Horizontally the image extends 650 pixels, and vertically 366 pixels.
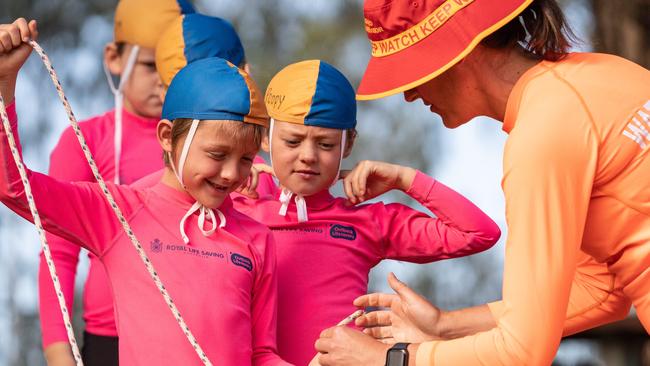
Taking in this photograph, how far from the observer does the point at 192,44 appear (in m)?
3.77

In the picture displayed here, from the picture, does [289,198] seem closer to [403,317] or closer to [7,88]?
[403,317]

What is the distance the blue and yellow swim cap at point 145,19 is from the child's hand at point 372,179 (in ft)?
3.15

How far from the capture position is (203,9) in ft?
20.8

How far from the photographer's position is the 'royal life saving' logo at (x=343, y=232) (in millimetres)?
3408

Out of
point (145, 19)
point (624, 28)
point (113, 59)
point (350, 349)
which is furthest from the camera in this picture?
point (624, 28)

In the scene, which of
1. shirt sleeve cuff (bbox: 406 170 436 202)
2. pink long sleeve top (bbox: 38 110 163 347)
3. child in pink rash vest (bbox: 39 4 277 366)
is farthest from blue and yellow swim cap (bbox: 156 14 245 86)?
shirt sleeve cuff (bbox: 406 170 436 202)

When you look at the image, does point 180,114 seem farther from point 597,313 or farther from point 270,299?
point 597,313

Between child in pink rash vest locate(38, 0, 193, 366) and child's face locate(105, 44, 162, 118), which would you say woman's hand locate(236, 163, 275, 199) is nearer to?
child in pink rash vest locate(38, 0, 193, 366)

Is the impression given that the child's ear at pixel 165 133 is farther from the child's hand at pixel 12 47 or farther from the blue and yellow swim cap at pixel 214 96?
the child's hand at pixel 12 47

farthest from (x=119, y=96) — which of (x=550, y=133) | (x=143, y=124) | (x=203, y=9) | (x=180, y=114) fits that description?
(x=203, y=9)

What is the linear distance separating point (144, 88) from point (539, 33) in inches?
68.4

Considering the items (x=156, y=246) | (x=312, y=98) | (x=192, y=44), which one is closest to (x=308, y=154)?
(x=312, y=98)

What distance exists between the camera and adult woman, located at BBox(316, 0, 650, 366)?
2357 millimetres

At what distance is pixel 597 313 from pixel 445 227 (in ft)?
2.40
